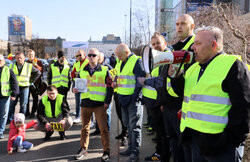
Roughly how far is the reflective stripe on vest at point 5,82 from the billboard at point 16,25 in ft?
298

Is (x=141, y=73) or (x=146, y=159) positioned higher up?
(x=141, y=73)

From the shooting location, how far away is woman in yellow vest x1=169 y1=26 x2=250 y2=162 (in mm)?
1908

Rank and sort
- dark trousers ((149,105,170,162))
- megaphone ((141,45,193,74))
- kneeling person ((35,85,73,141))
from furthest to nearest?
kneeling person ((35,85,73,141)), dark trousers ((149,105,170,162)), megaphone ((141,45,193,74))

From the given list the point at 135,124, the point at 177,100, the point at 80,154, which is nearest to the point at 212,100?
the point at 177,100

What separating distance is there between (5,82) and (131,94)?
125 inches

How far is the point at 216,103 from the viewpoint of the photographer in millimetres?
2027

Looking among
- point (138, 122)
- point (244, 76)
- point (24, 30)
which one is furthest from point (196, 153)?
point (24, 30)

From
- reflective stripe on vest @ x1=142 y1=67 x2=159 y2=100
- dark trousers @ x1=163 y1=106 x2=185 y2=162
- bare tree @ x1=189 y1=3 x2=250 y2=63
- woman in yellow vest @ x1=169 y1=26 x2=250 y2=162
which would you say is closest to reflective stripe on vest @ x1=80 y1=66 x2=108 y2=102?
reflective stripe on vest @ x1=142 y1=67 x2=159 y2=100

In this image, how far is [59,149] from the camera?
4805 millimetres

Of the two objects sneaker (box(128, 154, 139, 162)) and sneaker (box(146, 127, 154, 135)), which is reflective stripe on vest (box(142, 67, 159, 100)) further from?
sneaker (box(146, 127, 154, 135))

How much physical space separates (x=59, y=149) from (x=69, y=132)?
1.06 meters

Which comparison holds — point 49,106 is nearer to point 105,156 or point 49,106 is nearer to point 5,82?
point 5,82

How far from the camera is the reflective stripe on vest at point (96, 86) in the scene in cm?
427

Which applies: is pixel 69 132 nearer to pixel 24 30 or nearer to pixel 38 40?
pixel 38 40
